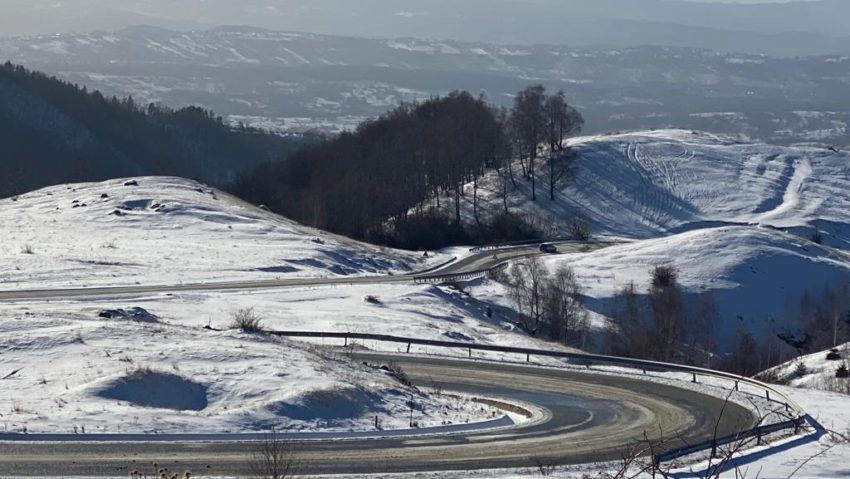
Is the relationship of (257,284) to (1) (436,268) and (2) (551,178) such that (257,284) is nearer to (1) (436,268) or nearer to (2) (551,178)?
(1) (436,268)

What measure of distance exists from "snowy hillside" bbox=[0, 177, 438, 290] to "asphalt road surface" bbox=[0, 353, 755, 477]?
26.9 meters

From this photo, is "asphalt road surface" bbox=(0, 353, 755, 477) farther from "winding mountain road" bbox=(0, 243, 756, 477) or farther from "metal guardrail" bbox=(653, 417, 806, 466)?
"metal guardrail" bbox=(653, 417, 806, 466)

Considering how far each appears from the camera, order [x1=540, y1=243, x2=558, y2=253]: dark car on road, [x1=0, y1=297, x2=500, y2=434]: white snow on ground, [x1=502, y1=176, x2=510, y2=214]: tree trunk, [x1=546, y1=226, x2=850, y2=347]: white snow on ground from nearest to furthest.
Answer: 1. [x1=0, y1=297, x2=500, y2=434]: white snow on ground
2. [x1=546, y1=226, x2=850, y2=347]: white snow on ground
3. [x1=540, y1=243, x2=558, y2=253]: dark car on road
4. [x1=502, y1=176, x2=510, y2=214]: tree trunk

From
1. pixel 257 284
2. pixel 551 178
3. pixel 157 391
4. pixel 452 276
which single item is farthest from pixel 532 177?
pixel 157 391

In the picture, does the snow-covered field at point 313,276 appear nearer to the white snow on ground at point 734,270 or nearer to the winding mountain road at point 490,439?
the white snow on ground at point 734,270

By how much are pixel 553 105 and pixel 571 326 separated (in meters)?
54.6

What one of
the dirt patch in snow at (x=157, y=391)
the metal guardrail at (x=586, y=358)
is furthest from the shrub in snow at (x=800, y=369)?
the dirt patch in snow at (x=157, y=391)

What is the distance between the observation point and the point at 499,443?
22500mm

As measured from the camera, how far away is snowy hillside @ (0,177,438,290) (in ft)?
182

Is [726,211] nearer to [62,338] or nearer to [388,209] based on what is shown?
[388,209]

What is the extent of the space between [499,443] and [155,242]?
46.5 metres

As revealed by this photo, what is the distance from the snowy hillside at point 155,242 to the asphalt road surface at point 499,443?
88.2ft

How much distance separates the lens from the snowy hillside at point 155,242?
5538 cm

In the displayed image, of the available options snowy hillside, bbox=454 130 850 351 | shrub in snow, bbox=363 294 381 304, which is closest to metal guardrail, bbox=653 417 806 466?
shrub in snow, bbox=363 294 381 304
